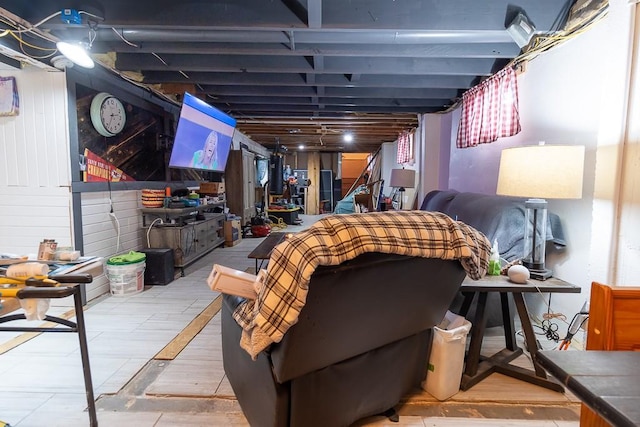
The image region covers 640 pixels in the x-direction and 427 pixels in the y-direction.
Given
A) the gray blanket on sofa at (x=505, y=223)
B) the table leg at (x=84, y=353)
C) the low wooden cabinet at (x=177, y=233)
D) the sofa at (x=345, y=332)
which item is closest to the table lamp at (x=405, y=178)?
the gray blanket on sofa at (x=505, y=223)

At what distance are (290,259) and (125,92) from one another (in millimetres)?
3556

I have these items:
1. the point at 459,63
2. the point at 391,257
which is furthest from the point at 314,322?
the point at 459,63

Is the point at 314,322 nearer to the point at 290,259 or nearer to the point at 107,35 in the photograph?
the point at 290,259

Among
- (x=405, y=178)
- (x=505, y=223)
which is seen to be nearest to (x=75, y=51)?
(x=505, y=223)

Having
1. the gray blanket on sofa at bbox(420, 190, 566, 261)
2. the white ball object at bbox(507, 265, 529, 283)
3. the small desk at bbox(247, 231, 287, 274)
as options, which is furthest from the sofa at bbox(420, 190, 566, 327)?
the small desk at bbox(247, 231, 287, 274)

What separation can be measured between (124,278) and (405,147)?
5.46 m

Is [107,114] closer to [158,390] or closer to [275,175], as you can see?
[158,390]

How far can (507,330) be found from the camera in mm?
2051

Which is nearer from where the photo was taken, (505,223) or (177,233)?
(505,223)

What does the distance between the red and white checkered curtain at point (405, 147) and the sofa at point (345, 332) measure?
16.9 ft

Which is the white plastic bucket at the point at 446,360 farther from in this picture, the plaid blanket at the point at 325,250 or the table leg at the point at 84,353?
the table leg at the point at 84,353

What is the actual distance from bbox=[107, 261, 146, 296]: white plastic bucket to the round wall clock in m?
1.33

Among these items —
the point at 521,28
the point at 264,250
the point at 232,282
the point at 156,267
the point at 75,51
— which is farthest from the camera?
the point at 156,267

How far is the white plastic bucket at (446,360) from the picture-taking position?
1.65 m
